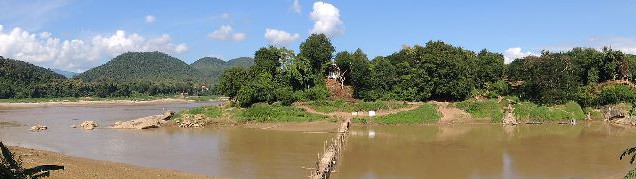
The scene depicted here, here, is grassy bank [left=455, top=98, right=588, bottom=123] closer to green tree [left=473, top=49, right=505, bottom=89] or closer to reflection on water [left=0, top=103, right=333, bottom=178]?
green tree [left=473, top=49, right=505, bottom=89]

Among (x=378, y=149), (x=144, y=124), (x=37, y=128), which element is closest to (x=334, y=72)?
(x=144, y=124)

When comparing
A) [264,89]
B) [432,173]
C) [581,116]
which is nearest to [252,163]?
[432,173]

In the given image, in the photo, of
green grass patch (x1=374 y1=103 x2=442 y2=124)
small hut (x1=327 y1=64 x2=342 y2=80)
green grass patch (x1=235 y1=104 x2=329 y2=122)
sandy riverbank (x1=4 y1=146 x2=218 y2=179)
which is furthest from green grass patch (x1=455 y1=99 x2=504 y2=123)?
sandy riverbank (x1=4 y1=146 x2=218 y2=179)

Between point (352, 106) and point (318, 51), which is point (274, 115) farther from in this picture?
point (318, 51)

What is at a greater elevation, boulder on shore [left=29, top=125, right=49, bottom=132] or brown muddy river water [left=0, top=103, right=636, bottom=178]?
boulder on shore [left=29, top=125, right=49, bottom=132]

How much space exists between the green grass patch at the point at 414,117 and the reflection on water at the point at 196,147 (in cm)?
987

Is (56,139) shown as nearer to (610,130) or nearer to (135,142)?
(135,142)

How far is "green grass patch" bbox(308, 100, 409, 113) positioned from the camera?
51.4 metres

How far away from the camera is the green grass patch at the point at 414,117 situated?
49.6 meters

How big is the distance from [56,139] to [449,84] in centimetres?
3827

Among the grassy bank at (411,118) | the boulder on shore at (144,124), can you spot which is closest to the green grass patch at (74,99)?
the boulder on shore at (144,124)

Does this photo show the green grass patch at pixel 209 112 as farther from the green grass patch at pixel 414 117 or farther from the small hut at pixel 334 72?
the green grass patch at pixel 414 117

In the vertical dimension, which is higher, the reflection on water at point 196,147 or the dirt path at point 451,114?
the dirt path at point 451,114

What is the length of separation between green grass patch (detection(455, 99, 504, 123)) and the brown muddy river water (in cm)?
240
